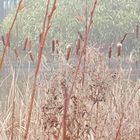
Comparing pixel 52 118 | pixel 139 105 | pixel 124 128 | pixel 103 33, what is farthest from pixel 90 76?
pixel 103 33

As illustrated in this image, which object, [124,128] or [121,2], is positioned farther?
[121,2]

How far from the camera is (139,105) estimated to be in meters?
2.07

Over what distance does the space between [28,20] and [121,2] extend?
3.15 meters

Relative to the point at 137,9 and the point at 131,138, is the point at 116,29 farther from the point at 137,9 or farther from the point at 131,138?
the point at 131,138

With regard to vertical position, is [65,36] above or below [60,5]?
below

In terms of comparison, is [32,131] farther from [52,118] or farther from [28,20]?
[28,20]

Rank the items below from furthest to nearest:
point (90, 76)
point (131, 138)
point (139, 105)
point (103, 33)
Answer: point (103, 33) → point (139, 105) → point (131, 138) → point (90, 76)

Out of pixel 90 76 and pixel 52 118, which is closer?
pixel 52 118

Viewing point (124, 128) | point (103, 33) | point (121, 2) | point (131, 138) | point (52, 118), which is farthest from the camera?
point (121, 2)

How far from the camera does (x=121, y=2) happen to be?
49.1 ft

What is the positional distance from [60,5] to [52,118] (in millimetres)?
14037

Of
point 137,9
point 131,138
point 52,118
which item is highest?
point 137,9

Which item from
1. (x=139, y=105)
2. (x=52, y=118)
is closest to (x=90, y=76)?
(x=52, y=118)

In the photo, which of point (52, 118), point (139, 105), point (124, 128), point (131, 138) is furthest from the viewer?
point (139, 105)
